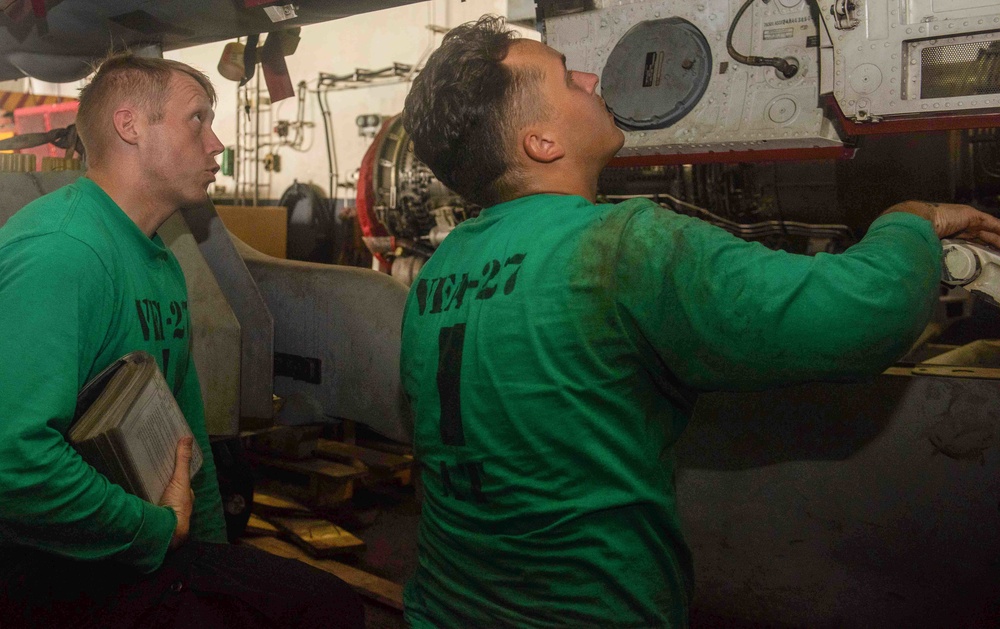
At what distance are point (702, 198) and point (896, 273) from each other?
2507mm

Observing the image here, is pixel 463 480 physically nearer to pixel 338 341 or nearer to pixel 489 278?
pixel 489 278

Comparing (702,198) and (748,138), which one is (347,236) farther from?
(748,138)

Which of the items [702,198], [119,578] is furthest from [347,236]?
[119,578]

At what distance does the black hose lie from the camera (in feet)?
7.39

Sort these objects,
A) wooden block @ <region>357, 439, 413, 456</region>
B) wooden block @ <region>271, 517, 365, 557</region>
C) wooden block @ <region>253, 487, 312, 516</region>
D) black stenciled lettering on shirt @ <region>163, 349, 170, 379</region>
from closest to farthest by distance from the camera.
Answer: black stenciled lettering on shirt @ <region>163, 349, 170, 379</region> < wooden block @ <region>271, 517, 365, 557</region> < wooden block @ <region>253, 487, 312, 516</region> < wooden block @ <region>357, 439, 413, 456</region>

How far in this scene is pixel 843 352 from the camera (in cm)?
103

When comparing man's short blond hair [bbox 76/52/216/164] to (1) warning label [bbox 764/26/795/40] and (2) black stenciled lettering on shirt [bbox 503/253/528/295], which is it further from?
(1) warning label [bbox 764/26/795/40]

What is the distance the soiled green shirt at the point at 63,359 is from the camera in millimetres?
1284

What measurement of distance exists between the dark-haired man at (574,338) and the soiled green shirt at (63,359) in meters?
0.55

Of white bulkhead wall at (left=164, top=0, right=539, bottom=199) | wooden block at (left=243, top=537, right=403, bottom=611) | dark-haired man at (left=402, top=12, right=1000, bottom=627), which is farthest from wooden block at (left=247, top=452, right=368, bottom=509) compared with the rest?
white bulkhead wall at (left=164, top=0, right=539, bottom=199)

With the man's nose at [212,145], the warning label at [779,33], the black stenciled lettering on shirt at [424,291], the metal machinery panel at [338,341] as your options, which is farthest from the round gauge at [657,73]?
the black stenciled lettering on shirt at [424,291]

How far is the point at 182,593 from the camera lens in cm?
159

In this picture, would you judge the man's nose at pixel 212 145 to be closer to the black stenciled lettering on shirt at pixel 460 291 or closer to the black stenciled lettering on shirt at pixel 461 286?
the black stenciled lettering on shirt at pixel 461 286

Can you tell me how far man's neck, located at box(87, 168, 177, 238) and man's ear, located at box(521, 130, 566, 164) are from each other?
1022 millimetres
